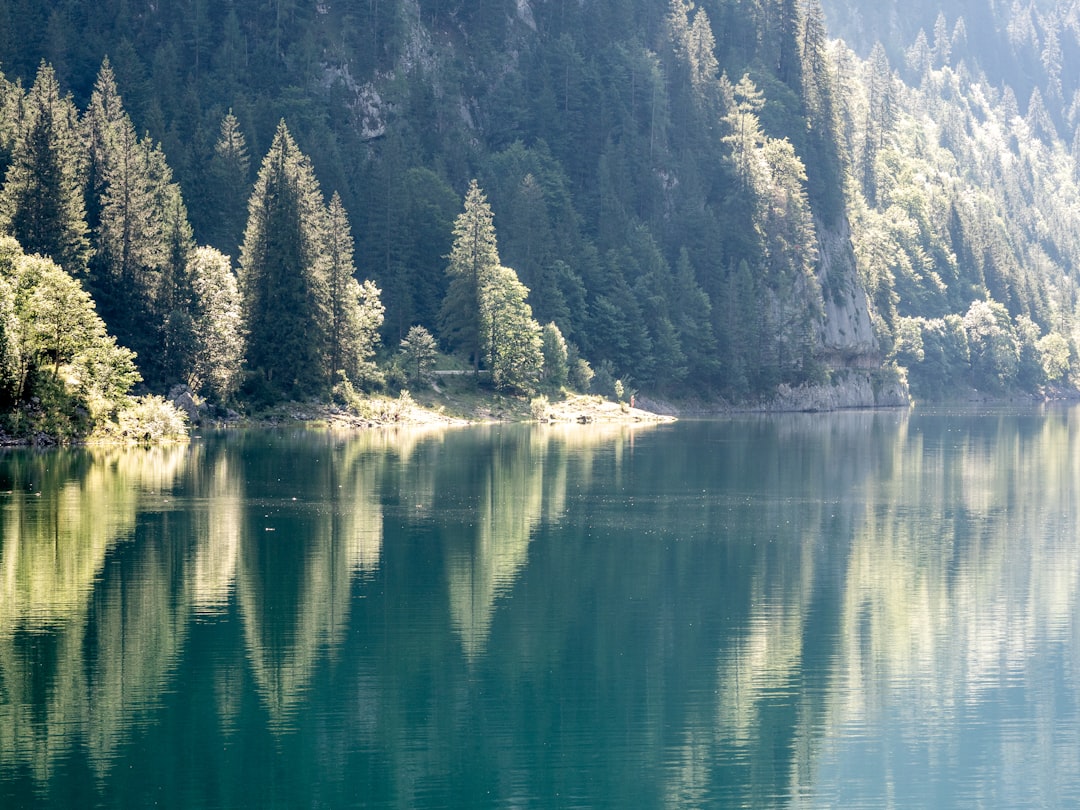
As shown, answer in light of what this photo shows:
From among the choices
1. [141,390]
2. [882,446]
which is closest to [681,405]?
[882,446]

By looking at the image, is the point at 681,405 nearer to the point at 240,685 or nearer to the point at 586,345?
the point at 586,345

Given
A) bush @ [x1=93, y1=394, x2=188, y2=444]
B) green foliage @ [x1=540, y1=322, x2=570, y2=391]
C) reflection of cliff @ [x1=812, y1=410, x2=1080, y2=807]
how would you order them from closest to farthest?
reflection of cliff @ [x1=812, y1=410, x2=1080, y2=807] < bush @ [x1=93, y1=394, x2=188, y2=444] < green foliage @ [x1=540, y1=322, x2=570, y2=391]

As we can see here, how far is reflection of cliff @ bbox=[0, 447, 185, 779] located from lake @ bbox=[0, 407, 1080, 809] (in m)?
0.11

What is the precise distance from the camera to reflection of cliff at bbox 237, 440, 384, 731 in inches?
1294

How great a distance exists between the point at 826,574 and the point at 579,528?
1176cm

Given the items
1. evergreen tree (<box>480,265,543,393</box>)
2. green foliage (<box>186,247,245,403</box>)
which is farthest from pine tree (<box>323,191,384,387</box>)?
evergreen tree (<box>480,265,543,393</box>)

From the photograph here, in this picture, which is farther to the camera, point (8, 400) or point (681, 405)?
point (681, 405)

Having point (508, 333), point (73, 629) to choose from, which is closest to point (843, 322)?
point (508, 333)

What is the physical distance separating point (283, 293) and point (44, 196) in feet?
70.3

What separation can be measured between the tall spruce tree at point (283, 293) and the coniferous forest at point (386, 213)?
0.22 metres

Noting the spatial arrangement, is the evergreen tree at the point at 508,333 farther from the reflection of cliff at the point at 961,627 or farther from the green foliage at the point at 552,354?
the reflection of cliff at the point at 961,627

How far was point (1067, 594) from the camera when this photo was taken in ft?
145

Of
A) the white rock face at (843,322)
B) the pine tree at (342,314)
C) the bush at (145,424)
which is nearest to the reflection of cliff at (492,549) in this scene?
the bush at (145,424)

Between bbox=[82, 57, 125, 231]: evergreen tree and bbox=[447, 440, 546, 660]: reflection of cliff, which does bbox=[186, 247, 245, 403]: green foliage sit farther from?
bbox=[447, 440, 546, 660]: reflection of cliff
